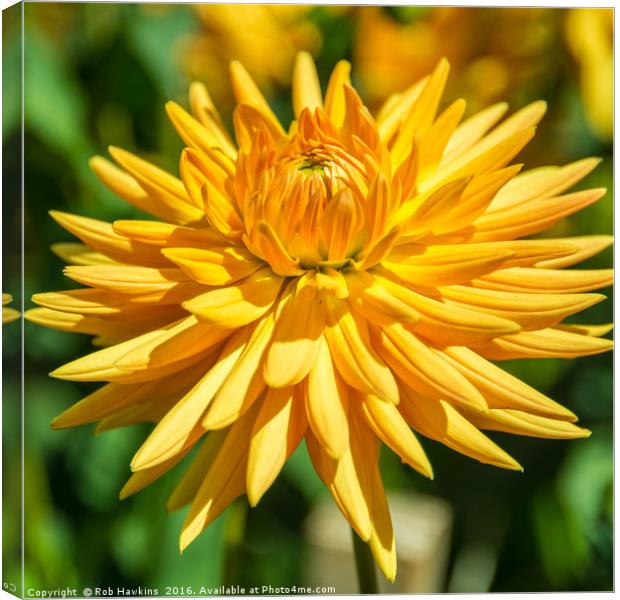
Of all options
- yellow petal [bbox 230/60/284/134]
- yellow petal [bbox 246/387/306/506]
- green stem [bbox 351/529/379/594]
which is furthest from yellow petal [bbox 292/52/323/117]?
green stem [bbox 351/529/379/594]

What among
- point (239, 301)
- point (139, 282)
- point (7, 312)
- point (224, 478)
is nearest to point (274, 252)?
point (239, 301)

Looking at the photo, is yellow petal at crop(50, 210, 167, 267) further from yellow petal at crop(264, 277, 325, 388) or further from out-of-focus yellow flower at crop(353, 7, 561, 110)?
out-of-focus yellow flower at crop(353, 7, 561, 110)

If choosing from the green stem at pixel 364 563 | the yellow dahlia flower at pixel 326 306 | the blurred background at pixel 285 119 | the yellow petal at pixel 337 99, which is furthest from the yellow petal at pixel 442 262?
the blurred background at pixel 285 119

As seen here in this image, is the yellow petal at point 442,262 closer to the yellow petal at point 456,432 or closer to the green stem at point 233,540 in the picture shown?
the yellow petal at point 456,432

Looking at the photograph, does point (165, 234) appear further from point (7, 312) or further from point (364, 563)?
A: point (364, 563)

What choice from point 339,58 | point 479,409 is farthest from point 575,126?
point 479,409
